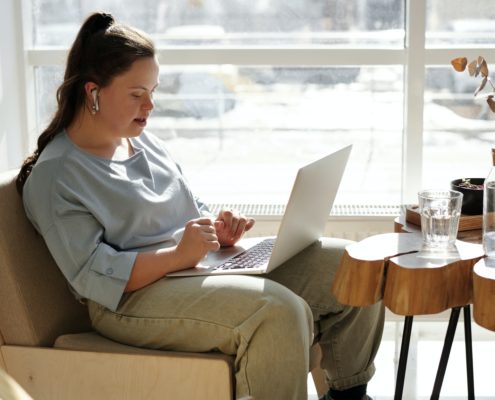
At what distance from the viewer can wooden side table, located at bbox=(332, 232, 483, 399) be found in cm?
163

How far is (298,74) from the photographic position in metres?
3.20

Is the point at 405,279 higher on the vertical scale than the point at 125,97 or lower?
lower

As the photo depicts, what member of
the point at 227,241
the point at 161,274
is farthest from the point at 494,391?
the point at 161,274

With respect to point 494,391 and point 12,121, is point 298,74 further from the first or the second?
point 494,391

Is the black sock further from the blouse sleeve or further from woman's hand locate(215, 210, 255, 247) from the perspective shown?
the blouse sleeve

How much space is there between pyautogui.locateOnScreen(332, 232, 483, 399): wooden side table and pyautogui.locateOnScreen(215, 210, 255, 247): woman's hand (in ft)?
1.58

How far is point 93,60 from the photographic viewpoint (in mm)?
1995

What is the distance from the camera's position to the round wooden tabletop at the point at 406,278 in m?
1.63

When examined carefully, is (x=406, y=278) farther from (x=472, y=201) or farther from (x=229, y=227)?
(x=229, y=227)

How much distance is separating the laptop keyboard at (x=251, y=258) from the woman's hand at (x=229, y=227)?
0.06 metres

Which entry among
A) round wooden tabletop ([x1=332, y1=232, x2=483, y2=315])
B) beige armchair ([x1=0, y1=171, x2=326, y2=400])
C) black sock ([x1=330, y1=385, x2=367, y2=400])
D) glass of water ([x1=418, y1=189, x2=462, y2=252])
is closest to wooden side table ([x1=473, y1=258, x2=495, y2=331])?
round wooden tabletop ([x1=332, y1=232, x2=483, y2=315])

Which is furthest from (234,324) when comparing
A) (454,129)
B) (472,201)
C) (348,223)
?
(454,129)

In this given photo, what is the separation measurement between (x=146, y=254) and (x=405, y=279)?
1.81 feet

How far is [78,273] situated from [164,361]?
250 millimetres
